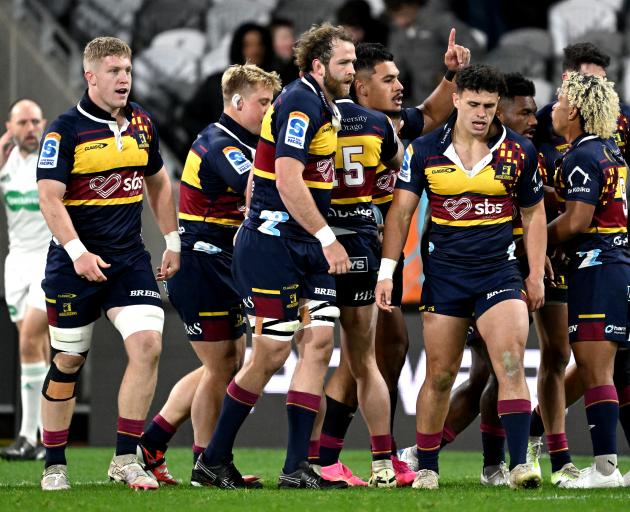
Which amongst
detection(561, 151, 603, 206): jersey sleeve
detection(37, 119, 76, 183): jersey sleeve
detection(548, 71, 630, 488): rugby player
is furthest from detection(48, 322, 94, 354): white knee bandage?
detection(561, 151, 603, 206): jersey sleeve

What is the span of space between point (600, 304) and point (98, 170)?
2856mm

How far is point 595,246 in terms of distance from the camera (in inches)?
272

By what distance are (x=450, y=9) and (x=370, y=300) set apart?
8375 mm

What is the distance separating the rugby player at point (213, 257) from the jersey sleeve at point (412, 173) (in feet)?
3.26

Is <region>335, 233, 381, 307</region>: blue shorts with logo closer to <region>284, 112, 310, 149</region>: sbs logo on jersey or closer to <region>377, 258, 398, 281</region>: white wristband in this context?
<region>377, 258, 398, 281</region>: white wristband

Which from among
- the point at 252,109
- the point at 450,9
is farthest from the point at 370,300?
the point at 450,9

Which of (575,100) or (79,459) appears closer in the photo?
(575,100)

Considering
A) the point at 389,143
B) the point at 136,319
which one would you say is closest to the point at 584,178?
the point at 389,143

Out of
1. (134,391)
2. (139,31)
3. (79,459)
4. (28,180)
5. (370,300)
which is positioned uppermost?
(139,31)

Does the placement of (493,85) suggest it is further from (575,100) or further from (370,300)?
(370,300)

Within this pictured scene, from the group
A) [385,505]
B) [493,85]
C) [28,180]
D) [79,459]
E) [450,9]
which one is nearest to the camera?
[385,505]

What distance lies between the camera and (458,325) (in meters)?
6.59

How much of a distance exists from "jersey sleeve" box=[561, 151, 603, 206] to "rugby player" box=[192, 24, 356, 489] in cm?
135

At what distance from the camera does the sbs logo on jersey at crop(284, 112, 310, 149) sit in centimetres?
632
